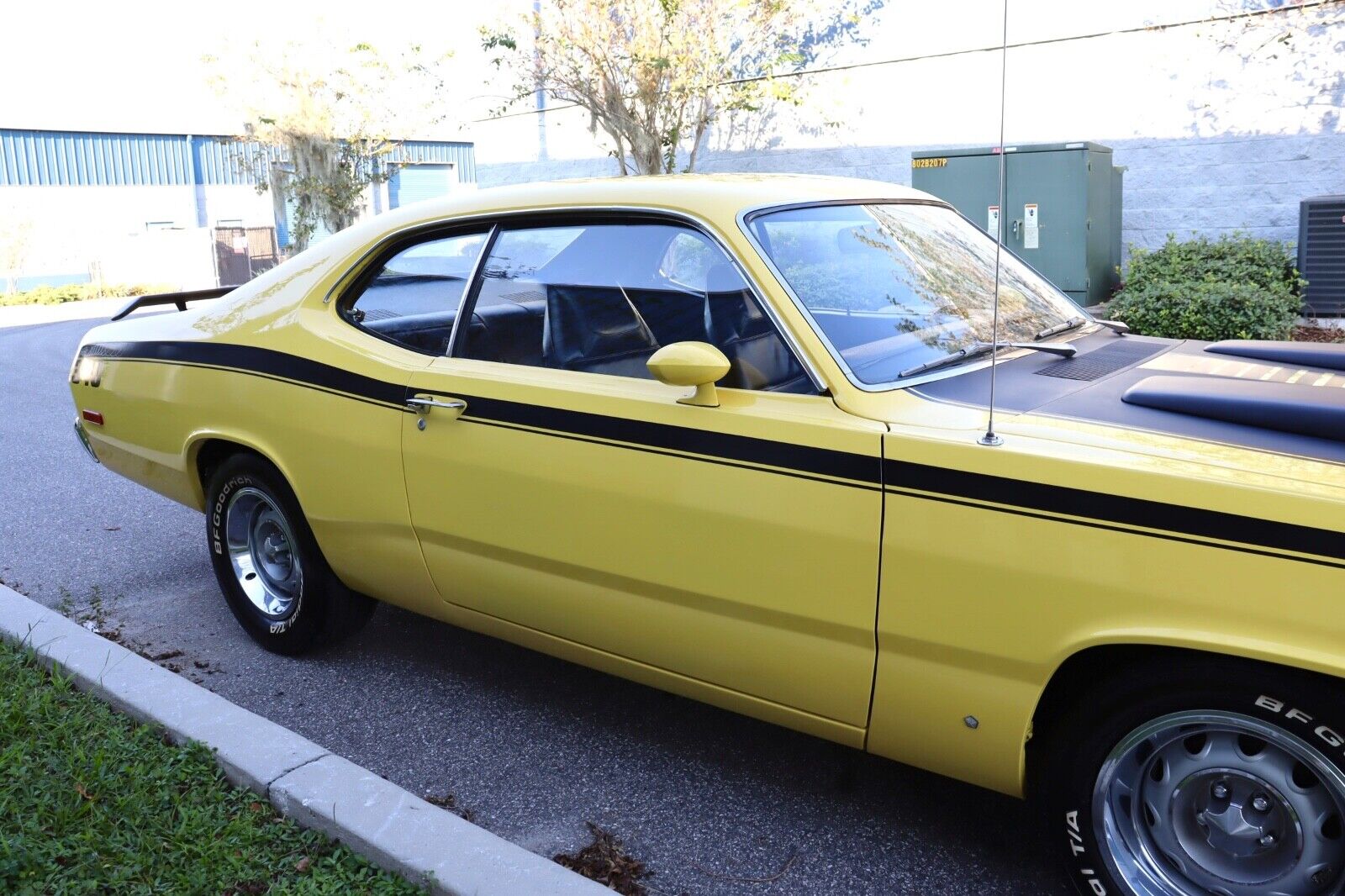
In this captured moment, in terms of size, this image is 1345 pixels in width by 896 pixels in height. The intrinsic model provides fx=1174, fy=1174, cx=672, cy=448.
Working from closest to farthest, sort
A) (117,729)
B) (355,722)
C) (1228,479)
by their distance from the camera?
(1228,479) → (117,729) → (355,722)

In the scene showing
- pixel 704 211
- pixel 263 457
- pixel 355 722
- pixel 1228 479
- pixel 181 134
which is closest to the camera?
pixel 1228 479

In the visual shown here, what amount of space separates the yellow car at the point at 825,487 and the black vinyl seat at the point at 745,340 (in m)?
0.01

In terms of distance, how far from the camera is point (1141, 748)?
8.20 ft

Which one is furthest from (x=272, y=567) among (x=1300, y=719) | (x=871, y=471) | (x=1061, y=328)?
(x=1300, y=719)

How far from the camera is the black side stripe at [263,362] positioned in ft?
12.3

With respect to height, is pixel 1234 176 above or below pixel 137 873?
above

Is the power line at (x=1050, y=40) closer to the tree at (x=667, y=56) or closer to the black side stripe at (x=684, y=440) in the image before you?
the tree at (x=667, y=56)

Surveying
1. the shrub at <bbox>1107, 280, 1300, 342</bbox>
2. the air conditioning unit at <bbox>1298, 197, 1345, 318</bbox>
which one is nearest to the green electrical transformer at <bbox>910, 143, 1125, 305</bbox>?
the shrub at <bbox>1107, 280, 1300, 342</bbox>

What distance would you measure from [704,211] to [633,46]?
10960mm

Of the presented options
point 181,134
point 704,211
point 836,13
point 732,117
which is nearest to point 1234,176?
point 836,13

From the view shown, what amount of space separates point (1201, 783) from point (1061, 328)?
168 cm

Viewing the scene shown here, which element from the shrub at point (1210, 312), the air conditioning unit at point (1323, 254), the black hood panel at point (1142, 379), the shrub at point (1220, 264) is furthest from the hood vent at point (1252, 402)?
the air conditioning unit at point (1323, 254)

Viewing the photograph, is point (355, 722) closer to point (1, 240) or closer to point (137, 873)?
Answer: point (137, 873)

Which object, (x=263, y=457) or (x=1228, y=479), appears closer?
(x=1228, y=479)
